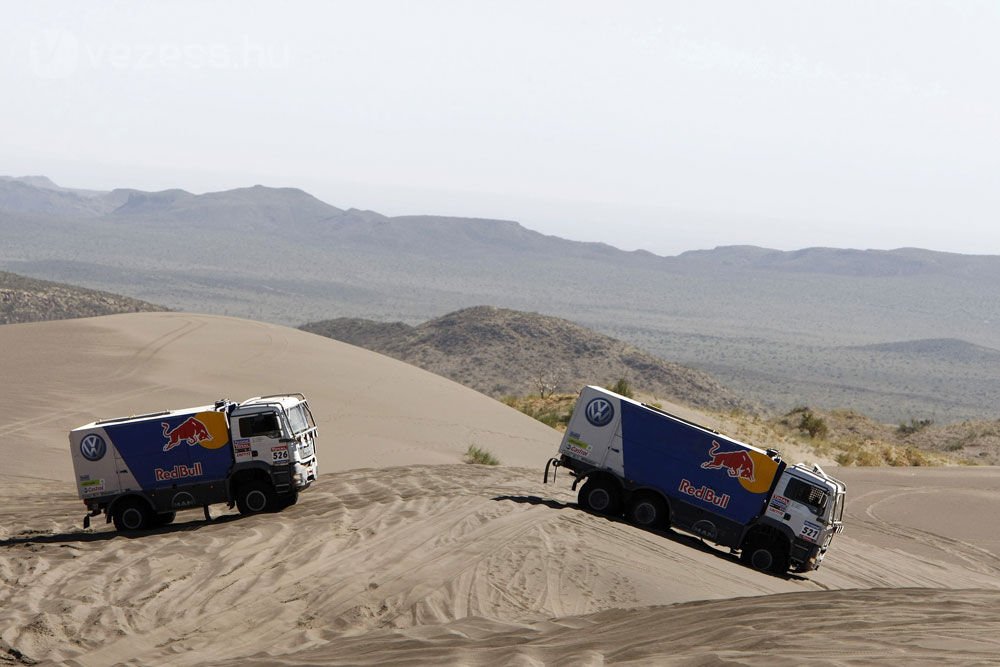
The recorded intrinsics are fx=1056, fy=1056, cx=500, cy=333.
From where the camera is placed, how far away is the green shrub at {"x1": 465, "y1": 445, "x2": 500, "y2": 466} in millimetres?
28688

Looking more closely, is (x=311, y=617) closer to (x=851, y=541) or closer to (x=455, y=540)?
(x=455, y=540)

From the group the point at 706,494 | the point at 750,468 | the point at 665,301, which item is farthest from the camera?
the point at 665,301

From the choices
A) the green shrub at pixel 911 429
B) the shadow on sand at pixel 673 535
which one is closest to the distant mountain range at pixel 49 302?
the green shrub at pixel 911 429

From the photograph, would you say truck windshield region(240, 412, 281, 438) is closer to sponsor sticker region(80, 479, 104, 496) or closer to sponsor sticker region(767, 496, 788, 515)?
sponsor sticker region(80, 479, 104, 496)

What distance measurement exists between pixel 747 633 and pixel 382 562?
20.0ft

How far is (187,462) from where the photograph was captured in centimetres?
1972

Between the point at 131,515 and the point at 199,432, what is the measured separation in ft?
6.34

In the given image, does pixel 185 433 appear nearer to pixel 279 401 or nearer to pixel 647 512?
pixel 279 401

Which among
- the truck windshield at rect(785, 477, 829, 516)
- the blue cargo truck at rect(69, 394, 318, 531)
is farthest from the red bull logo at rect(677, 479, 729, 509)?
the blue cargo truck at rect(69, 394, 318, 531)

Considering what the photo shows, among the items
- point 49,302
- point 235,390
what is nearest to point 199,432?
point 235,390

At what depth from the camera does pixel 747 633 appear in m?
11.8

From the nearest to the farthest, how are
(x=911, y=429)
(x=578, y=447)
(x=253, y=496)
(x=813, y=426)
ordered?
1. (x=253, y=496)
2. (x=578, y=447)
3. (x=813, y=426)
4. (x=911, y=429)

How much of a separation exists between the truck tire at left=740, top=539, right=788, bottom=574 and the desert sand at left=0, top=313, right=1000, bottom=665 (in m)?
0.34

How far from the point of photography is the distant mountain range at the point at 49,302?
6425 cm
